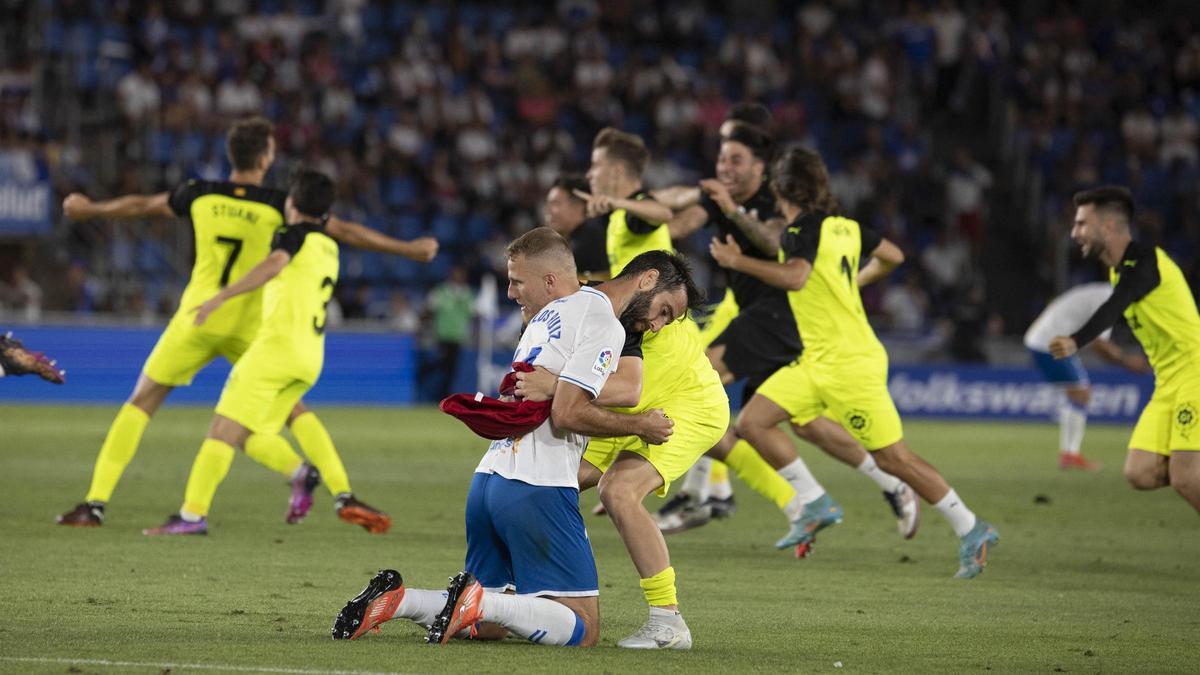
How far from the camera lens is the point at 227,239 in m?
11.1

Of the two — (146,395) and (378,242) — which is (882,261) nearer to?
(378,242)

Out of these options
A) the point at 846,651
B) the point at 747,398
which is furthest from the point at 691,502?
the point at 846,651

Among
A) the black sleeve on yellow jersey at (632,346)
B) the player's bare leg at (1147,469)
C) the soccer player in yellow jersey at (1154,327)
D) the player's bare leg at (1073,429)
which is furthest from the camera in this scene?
the player's bare leg at (1073,429)

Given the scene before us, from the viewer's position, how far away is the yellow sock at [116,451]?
10.8 metres

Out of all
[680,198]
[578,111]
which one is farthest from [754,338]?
[578,111]

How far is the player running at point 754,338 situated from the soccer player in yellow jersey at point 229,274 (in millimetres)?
2024

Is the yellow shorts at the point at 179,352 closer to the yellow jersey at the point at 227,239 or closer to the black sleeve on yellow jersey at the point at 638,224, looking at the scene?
the yellow jersey at the point at 227,239

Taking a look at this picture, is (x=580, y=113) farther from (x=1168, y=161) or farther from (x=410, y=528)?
(x=410, y=528)

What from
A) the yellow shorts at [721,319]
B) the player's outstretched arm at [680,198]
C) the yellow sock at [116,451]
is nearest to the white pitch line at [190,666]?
the yellow sock at [116,451]

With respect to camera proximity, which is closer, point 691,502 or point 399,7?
point 691,502

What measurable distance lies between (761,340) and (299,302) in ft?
10.1

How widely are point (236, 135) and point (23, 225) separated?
1433 cm

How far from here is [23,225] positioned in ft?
79.0

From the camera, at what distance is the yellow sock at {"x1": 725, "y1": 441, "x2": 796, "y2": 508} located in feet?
35.0
